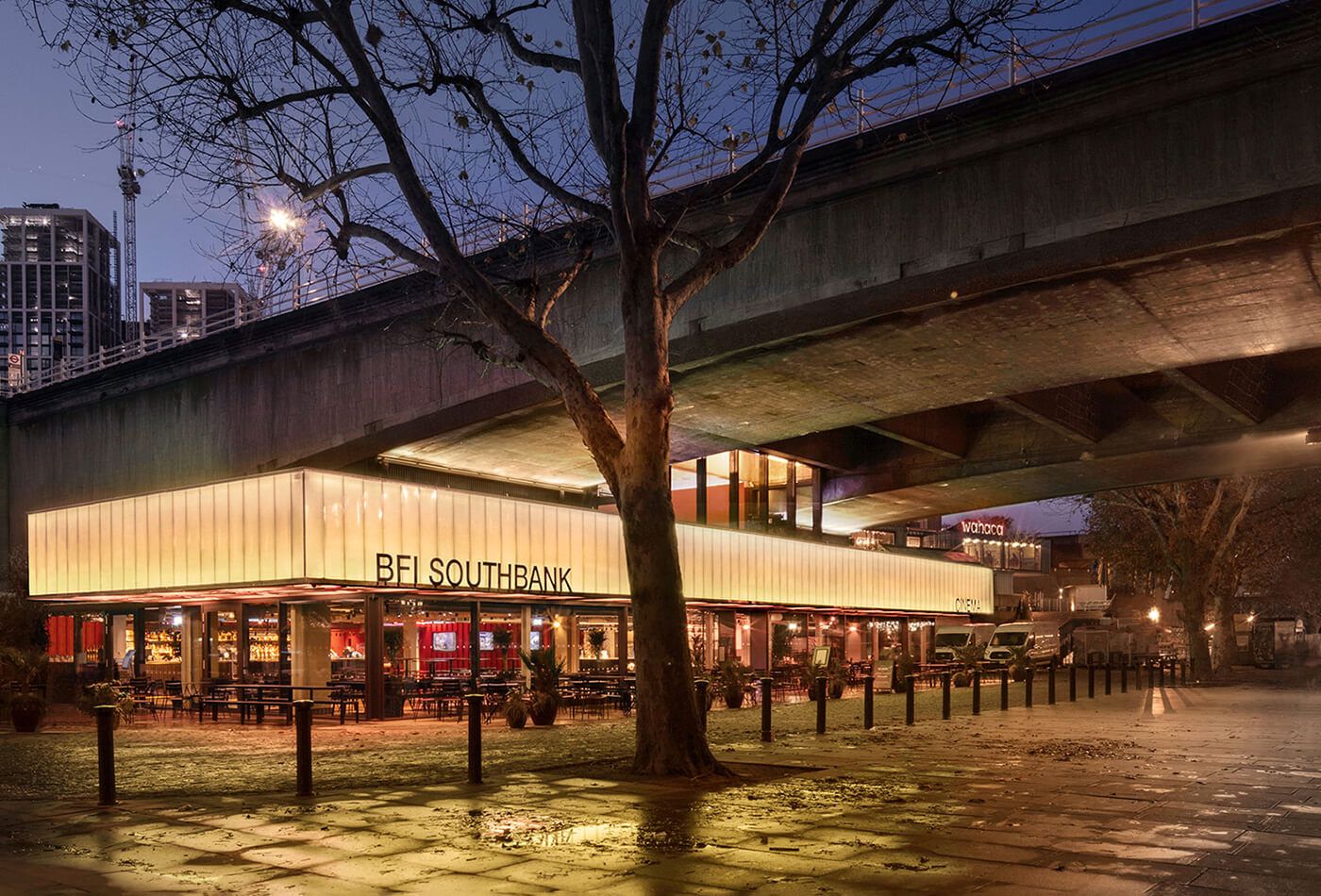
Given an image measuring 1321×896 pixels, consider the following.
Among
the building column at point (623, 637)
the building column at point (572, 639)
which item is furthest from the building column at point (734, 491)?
the building column at point (572, 639)

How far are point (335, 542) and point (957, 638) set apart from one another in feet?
116

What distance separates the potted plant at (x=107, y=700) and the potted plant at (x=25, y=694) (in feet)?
2.66

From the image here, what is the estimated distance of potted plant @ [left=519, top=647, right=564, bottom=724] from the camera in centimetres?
2341

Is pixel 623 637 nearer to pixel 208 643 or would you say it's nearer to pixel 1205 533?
pixel 208 643

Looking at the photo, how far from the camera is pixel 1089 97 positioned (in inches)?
746

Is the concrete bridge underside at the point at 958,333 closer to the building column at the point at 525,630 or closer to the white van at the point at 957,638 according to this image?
the building column at the point at 525,630

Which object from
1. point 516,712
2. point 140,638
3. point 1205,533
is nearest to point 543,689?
point 516,712

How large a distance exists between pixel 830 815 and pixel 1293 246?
1452cm

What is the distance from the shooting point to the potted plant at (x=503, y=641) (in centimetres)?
3234

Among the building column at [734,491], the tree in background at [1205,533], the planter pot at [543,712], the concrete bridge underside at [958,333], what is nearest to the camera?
the concrete bridge underside at [958,333]

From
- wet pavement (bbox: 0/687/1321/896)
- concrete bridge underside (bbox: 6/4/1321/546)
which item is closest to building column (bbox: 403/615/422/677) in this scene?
concrete bridge underside (bbox: 6/4/1321/546)

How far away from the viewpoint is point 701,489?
41812 mm

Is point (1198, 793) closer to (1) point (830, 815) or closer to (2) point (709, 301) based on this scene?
(1) point (830, 815)

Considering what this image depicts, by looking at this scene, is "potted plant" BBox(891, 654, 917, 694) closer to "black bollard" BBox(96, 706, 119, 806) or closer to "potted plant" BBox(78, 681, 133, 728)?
"potted plant" BBox(78, 681, 133, 728)
